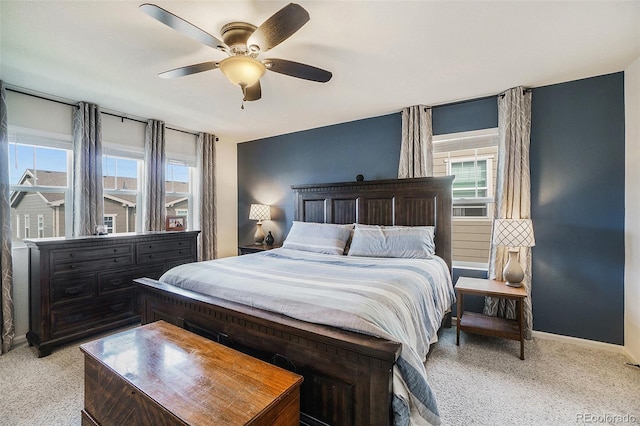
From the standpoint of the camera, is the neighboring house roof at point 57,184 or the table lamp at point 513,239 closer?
the table lamp at point 513,239

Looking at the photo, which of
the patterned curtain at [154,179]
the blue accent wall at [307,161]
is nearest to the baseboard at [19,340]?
the patterned curtain at [154,179]

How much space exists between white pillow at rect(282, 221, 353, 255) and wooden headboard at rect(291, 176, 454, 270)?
369 millimetres

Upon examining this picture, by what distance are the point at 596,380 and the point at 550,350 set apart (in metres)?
0.47

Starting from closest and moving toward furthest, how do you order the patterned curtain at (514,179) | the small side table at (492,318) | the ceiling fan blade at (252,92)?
the ceiling fan blade at (252,92) → the small side table at (492,318) → the patterned curtain at (514,179)

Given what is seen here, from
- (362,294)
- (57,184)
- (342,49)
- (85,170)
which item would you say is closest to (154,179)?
(85,170)

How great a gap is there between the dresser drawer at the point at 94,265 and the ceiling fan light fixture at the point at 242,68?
7.99ft

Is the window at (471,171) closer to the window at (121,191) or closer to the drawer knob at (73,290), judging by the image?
the window at (121,191)

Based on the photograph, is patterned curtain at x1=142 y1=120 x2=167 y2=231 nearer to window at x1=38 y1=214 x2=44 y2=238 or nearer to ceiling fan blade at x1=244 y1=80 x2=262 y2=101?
window at x1=38 y1=214 x2=44 y2=238

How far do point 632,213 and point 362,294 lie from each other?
2.65 metres

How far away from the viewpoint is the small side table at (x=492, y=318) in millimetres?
2446

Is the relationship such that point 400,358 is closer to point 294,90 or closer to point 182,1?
point 182,1

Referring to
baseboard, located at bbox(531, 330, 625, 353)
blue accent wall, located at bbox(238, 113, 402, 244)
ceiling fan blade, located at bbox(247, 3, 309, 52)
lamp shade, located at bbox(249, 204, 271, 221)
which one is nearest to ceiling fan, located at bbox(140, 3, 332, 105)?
ceiling fan blade, located at bbox(247, 3, 309, 52)

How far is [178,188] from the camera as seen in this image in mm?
4387

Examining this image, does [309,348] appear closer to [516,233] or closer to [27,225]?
[516,233]
